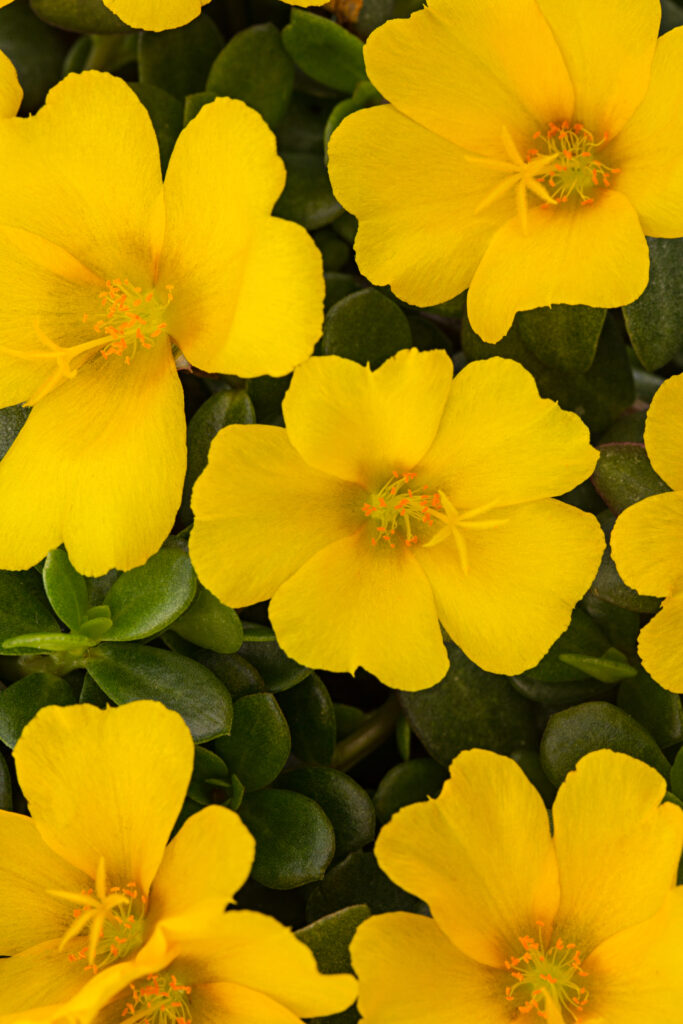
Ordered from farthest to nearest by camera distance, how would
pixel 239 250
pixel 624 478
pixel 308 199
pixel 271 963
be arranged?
1. pixel 308 199
2. pixel 624 478
3. pixel 239 250
4. pixel 271 963

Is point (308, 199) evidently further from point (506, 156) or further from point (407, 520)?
point (407, 520)

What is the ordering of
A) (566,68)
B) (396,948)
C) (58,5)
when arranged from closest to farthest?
(396,948) → (566,68) → (58,5)

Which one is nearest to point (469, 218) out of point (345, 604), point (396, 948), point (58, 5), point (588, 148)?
point (588, 148)

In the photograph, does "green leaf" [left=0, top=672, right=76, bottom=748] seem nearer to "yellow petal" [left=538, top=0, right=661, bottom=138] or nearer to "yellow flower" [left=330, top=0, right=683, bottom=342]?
"yellow flower" [left=330, top=0, right=683, bottom=342]

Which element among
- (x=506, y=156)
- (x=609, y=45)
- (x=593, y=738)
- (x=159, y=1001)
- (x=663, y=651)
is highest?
(x=609, y=45)

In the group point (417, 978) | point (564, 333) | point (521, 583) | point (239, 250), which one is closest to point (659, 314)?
point (564, 333)

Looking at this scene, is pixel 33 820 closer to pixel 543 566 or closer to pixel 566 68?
pixel 543 566
